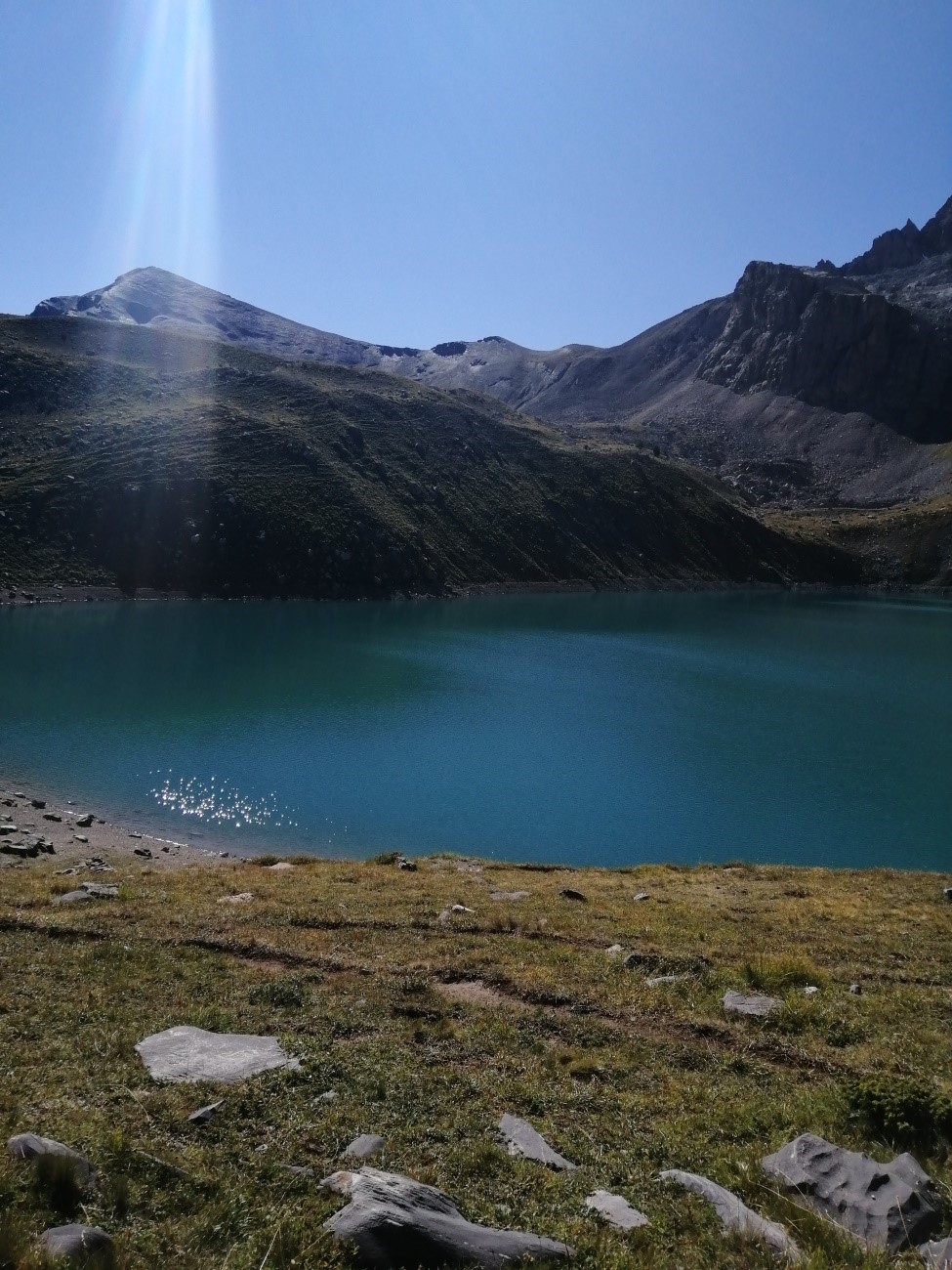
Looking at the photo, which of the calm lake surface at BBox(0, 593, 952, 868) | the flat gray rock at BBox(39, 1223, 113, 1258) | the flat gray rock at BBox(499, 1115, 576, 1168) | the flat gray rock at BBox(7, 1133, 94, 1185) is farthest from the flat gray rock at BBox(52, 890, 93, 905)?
the flat gray rock at BBox(39, 1223, 113, 1258)

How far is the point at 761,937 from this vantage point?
18875 mm

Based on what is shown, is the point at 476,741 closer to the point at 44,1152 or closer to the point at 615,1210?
the point at 615,1210

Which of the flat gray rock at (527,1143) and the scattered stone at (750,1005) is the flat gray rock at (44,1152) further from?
the scattered stone at (750,1005)

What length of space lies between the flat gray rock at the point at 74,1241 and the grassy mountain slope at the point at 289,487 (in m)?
108

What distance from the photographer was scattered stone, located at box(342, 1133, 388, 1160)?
26.8 feet

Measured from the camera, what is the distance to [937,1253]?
6.82 m

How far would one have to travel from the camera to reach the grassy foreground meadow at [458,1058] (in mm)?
7133

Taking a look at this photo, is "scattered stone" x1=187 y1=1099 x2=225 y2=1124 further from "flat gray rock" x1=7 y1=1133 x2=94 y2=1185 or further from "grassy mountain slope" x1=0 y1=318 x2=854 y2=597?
"grassy mountain slope" x1=0 y1=318 x2=854 y2=597

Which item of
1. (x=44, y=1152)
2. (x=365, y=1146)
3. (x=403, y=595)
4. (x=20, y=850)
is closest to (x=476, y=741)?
(x=20, y=850)

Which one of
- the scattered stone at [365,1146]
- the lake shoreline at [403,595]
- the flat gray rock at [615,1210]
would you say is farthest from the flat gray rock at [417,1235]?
the lake shoreline at [403,595]

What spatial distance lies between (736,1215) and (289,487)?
433 ft

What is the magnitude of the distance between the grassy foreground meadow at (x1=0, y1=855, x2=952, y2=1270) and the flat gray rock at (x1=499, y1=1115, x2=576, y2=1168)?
0.25 m

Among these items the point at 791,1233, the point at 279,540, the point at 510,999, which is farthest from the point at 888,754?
the point at 279,540

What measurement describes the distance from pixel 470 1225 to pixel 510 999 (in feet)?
23.1
